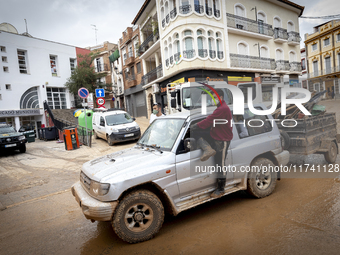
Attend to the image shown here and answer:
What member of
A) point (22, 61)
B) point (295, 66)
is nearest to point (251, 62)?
point (295, 66)

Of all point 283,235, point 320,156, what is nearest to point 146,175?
point 283,235

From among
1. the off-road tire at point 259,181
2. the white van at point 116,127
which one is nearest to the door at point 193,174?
the off-road tire at point 259,181

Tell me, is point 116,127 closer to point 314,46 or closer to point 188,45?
point 188,45

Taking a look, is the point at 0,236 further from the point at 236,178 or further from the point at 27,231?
the point at 236,178

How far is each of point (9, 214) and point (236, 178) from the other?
481 cm

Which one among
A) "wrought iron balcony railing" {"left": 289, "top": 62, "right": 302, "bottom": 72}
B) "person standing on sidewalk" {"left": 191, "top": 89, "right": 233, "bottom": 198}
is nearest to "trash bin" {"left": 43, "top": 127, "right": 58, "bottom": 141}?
"person standing on sidewalk" {"left": 191, "top": 89, "right": 233, "bottom": 198}

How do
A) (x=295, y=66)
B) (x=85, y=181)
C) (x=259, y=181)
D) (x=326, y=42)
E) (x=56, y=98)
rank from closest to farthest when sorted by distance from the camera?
(x=85, y=181) < (x=259, y=181) < (x=326, y=42) < (x=295, y=66) < (x=56, y=98)

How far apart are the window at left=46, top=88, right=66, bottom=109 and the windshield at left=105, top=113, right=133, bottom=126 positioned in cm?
1977

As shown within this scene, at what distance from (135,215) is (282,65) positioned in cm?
2711

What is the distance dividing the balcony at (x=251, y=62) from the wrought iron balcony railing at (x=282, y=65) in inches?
48.3

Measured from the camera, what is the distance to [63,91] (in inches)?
1240

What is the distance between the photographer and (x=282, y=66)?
2578cm

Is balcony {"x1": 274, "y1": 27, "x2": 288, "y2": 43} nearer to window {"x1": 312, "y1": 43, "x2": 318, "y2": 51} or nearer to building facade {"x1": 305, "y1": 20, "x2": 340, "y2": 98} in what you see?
building facade {"x1": 305, "y1": 20, "x2": 340, "y2": 98}

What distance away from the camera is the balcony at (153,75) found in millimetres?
23619
